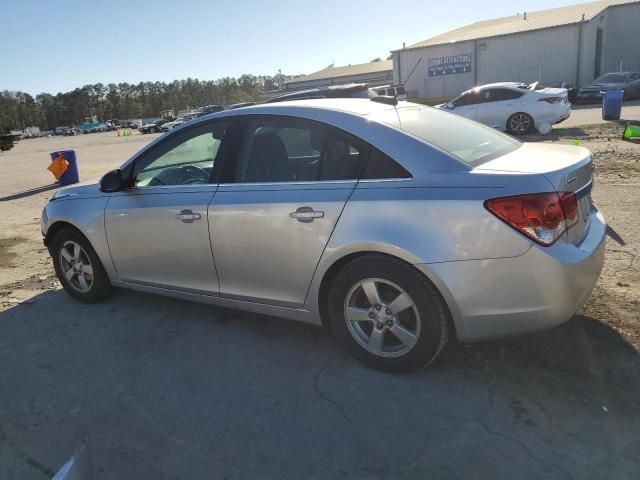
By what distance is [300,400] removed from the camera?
10.3 ft

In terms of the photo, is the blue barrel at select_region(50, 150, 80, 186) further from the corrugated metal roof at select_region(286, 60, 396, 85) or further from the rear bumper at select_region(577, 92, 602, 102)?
the corrugated metal roof at select_region(286, 60, 396, 85)

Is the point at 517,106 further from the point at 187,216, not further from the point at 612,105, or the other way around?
the point at 187,216

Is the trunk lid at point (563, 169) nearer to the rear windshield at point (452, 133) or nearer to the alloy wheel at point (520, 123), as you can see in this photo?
the rear windshield at point (452, 133)

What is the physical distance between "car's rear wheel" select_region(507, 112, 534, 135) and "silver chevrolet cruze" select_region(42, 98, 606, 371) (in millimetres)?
12318

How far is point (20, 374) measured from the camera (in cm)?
367

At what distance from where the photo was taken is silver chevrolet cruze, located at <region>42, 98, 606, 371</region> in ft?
9.29

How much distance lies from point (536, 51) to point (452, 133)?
38359 mm

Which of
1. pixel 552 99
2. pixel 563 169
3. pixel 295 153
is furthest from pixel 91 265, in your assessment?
pixel 552 99

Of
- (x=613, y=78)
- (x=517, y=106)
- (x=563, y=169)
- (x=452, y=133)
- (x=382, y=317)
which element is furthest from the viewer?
(x=613, y=78)

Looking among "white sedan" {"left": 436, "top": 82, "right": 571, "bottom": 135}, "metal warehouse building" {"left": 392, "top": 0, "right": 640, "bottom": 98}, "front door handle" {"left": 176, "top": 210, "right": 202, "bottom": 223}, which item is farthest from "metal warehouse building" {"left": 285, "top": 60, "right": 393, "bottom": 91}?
"front door handle" {"left": 176, "top": 210, "right": 202, "bottom": 223}

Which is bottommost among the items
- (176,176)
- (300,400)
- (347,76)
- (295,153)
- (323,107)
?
(300,400)

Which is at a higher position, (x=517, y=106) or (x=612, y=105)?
(x=517, y=106)

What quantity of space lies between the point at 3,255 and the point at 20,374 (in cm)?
389

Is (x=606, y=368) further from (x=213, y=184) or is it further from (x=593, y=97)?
(x=593, y=97)
